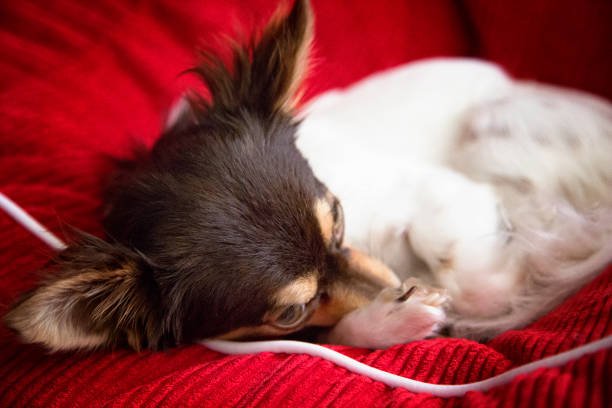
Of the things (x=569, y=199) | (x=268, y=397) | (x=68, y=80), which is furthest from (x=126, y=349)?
(x=569, y=199)

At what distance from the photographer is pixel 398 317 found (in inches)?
49.3

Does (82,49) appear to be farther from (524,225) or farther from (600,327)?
(600,327)

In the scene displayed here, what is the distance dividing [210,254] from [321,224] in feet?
1.05

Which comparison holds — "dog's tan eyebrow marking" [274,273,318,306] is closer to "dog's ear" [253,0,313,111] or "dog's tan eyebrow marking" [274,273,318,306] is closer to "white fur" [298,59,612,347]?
"white fur" [298,59,612,347]

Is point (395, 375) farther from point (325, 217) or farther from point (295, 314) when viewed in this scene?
point (325, 217)

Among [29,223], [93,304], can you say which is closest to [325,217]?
[93,304]

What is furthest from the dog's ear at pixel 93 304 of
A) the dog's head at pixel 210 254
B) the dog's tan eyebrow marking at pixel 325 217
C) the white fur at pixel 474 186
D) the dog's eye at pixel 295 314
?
the white fur at pixel 474 186

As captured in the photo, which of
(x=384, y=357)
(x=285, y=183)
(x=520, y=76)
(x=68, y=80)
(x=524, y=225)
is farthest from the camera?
(x=520, y=76)

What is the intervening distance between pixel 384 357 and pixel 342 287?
287 millimetres

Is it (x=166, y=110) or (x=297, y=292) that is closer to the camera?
(x=297, y=292)

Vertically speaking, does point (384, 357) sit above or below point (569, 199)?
above

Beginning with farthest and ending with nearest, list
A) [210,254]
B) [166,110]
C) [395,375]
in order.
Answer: [166,110], [210,254], [395,375]

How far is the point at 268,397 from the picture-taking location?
100cm

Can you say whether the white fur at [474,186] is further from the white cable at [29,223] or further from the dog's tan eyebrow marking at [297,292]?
the white cable at [29,223]
